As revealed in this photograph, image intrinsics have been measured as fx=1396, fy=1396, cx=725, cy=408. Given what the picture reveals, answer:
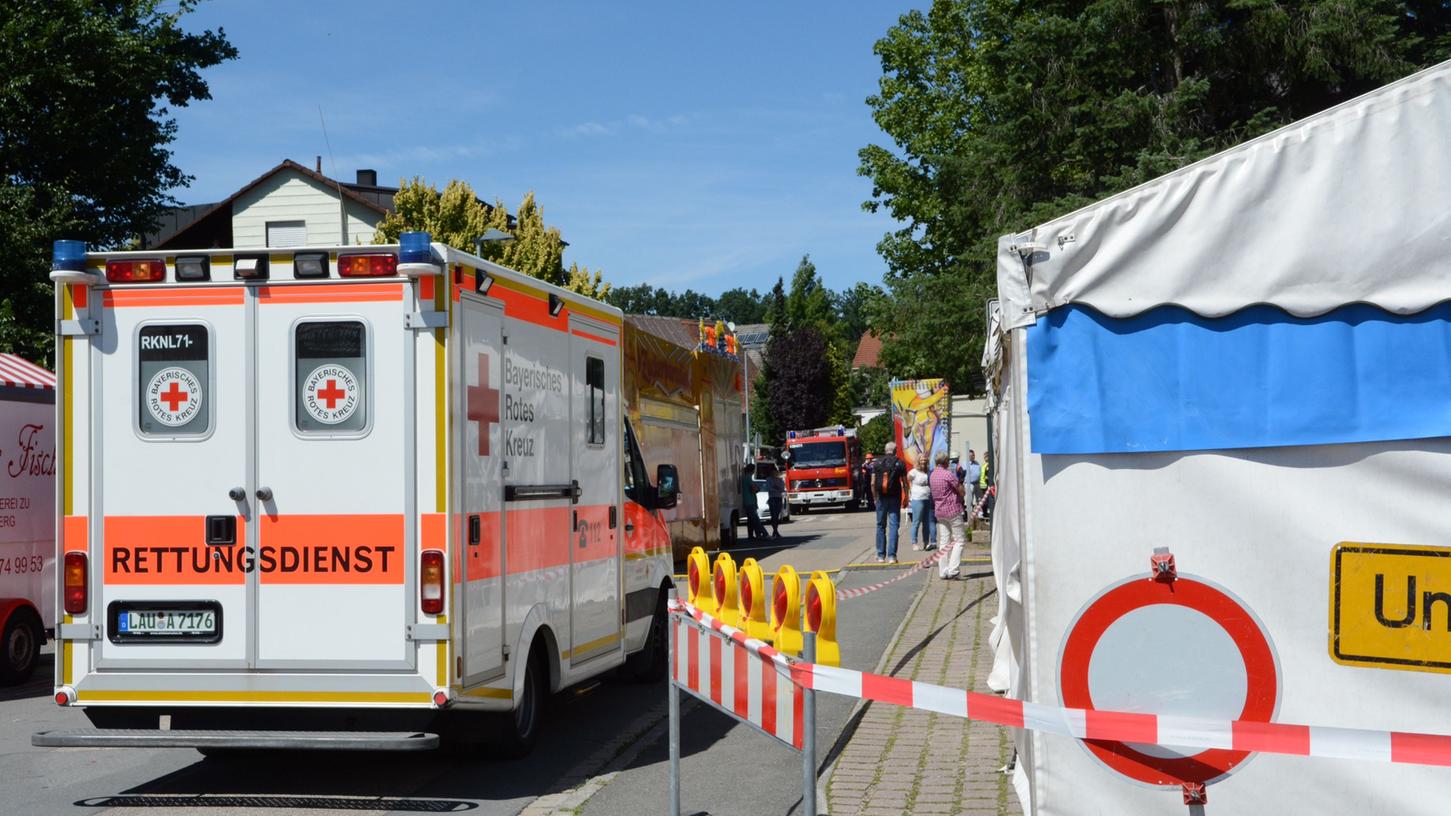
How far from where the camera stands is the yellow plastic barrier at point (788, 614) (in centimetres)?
621

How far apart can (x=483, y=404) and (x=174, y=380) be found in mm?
1630

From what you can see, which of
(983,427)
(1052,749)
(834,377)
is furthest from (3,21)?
(834,377)

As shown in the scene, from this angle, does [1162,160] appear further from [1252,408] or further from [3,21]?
[3,21]

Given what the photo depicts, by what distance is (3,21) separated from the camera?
2411 cm

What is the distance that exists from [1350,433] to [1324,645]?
72 cm

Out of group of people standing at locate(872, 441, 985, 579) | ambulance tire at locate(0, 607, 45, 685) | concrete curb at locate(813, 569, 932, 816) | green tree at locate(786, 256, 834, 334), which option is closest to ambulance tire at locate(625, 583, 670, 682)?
concrete curb at locate(813, 569, 932, 816)

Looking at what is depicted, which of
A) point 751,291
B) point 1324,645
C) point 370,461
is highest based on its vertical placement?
point 751,291

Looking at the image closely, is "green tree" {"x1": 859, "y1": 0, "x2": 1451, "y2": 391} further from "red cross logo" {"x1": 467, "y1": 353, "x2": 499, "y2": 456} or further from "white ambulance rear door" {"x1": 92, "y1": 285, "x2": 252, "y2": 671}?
"white ambulance rear door" {"x1": 92, "y1": 285, "x2": 252, "y2": 671}

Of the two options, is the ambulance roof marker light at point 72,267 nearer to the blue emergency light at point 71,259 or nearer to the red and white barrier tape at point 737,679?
the blue emergency light at point 71,259

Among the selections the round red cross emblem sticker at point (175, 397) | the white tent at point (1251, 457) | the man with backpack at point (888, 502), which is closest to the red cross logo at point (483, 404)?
the round red cross emblem sticker at point (175, 397)

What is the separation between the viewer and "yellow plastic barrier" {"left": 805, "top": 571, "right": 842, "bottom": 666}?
19.3 ft

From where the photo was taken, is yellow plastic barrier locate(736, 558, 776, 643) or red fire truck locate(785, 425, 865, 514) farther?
red fire truck locate(785, 425, 865, 514)

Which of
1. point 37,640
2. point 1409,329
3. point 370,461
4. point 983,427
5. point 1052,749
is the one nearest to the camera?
point 1409,329

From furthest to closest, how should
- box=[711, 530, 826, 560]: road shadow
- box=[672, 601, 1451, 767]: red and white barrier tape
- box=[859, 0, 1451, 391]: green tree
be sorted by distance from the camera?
box=[711, 530, 826, 560]: road shadow < box=[859, 0, 1451, 391]: green tree < box=[672, 601, 1451, 767]: red and white barrier tape
